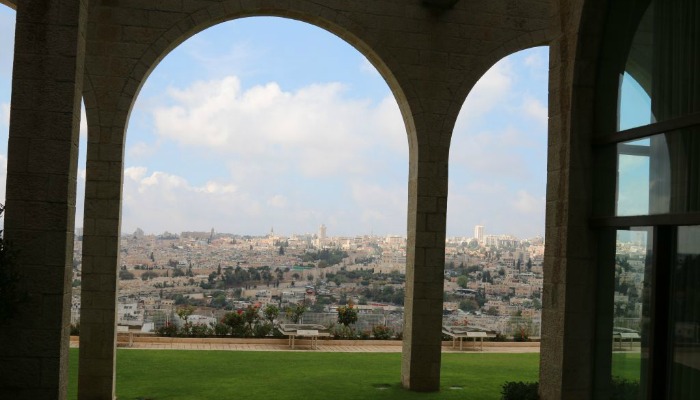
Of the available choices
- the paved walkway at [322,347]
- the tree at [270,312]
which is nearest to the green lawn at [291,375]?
the paved walkway at [322,347]

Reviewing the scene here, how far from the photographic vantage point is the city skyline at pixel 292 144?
18938mm

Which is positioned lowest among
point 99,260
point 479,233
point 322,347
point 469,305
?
point 322,347

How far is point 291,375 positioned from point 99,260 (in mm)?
3715

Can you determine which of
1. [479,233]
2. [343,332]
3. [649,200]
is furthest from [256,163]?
[649,200]

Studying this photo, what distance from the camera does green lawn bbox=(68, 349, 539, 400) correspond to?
412 inches

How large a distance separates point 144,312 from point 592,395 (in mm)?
11601

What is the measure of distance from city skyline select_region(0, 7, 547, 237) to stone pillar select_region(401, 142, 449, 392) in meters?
6.52

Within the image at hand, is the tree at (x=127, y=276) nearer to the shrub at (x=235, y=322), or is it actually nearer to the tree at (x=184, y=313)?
the tree at (x=184, y=313)

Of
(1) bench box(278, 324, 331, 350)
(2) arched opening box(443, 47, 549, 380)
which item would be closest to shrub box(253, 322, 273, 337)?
(1) bench box(278, 324, 331, 350)

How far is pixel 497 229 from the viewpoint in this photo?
20.7m

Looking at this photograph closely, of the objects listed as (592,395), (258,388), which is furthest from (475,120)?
(592,395)

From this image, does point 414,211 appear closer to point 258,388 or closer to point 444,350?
point 258,388

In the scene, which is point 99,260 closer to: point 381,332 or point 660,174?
point 660,174

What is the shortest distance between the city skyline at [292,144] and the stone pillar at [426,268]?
6523 mm
